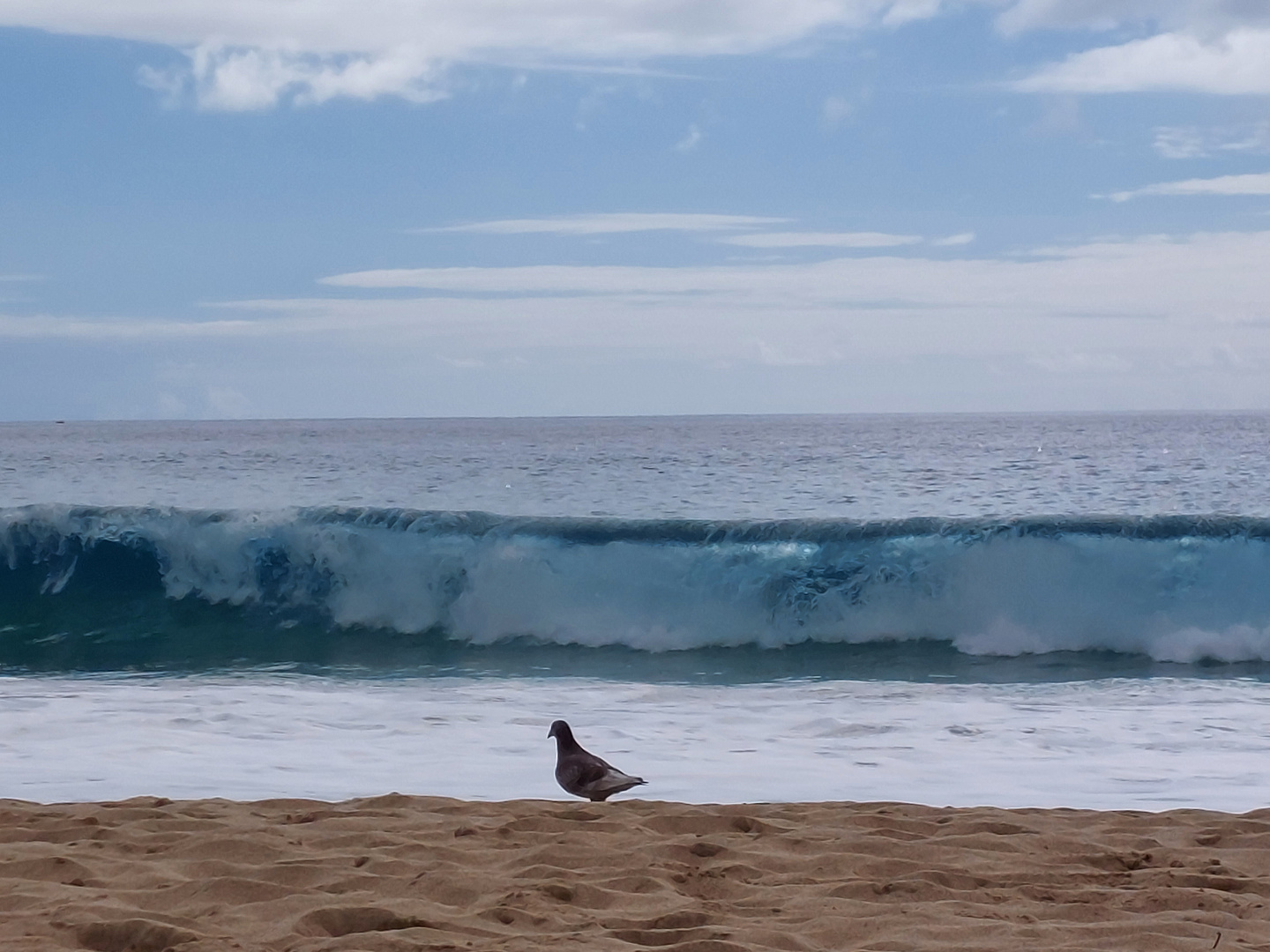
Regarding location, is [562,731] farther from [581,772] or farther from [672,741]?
[672,741]

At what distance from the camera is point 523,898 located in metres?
3.88

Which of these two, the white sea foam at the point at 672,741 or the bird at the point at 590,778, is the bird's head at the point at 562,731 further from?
the white sea foam at the point at 672,741

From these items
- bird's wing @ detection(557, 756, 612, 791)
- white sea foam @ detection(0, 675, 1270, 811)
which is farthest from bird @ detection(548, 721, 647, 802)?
white sea foam @ detection(0, 675, 1270, 811)

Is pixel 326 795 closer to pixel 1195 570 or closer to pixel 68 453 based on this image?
pixel 1195 570

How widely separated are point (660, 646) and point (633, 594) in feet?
4.89

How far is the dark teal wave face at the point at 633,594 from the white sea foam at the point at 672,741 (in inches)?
105

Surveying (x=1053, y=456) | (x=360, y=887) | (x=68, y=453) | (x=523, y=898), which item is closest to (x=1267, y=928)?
(x=523, y=898)

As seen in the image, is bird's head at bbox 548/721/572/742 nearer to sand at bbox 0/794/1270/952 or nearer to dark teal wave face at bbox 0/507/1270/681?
sand at bbox 0/794/1270/952

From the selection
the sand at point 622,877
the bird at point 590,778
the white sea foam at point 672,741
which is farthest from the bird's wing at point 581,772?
the white sea foam at point 672,741

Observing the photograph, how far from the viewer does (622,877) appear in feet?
13.5

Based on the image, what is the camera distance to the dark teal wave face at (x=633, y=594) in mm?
13062

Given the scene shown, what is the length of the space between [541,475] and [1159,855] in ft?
108

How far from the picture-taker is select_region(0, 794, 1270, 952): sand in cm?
351

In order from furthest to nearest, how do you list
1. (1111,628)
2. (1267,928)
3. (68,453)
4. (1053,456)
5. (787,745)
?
(68,453) < (1053,456) < (1111,628) < (787,745) < (1267,928)
